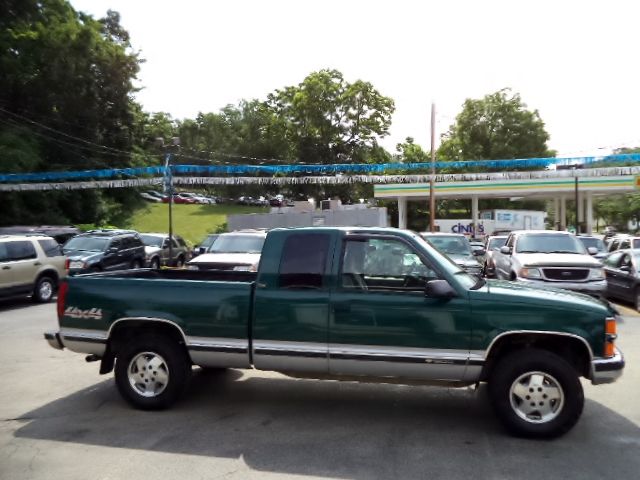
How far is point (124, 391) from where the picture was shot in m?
5.70

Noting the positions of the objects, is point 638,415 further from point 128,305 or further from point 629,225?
point 629,225

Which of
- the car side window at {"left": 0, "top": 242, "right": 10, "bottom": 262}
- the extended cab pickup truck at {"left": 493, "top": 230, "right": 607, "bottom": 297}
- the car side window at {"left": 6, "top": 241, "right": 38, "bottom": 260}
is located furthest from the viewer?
the car side window at {"left": 6, "top": 241, "right": 38, "bottom": 260}

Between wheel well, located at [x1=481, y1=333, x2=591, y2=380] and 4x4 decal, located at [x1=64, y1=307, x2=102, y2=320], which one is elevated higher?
4x4 decal, located at [x1=64, y1=307, x2=102, y2=320]

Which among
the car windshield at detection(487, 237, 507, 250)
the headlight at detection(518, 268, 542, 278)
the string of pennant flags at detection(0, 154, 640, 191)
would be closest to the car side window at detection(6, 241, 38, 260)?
the string of pennant flags at detection(0, 154, 640, 191)

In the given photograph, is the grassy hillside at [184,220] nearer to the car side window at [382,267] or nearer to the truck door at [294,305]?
the truck door at [294,305]

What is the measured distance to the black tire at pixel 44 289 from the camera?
46.6ft

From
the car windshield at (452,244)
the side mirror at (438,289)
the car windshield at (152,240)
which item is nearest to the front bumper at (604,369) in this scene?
the side mirror at (438,289)

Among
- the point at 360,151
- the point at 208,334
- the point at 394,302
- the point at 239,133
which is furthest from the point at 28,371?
the point at 239,133

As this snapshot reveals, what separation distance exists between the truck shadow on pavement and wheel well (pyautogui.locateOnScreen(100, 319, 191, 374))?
62 centimetres

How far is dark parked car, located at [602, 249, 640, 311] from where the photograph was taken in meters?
12.6

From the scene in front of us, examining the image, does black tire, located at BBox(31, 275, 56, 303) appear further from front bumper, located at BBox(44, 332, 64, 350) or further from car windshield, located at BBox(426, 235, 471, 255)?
car windshield, located at BBox(426, 235, 471, 255)

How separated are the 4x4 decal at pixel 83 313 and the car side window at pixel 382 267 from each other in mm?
2596

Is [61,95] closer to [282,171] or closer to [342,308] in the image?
[282,171]

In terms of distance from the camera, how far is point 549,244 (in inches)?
492
